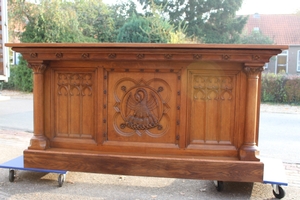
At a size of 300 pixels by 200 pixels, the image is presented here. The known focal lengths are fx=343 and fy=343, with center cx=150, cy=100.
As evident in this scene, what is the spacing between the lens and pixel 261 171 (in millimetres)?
3502

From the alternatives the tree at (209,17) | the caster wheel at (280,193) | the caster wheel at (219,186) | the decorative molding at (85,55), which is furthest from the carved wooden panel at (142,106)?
the tree at (209,17)

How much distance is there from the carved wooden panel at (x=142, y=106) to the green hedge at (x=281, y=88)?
12.9m

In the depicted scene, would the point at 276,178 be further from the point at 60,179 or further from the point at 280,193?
the point at 60,179

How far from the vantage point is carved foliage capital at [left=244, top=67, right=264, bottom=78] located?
11.4 feet

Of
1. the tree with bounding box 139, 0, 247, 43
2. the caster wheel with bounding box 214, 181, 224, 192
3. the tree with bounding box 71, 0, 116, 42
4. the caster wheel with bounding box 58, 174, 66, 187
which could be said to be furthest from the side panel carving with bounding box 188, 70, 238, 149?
the tree with bounding box 139, 0, 247, 43

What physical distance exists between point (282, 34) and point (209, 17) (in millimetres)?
9433

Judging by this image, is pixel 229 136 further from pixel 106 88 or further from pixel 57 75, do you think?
pixel 57 75

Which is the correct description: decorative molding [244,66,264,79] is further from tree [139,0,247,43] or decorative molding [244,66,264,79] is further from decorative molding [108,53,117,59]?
tree [139,0,247,43]

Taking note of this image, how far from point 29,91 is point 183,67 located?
1782 cm

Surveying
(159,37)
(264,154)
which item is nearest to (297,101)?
(159,37)

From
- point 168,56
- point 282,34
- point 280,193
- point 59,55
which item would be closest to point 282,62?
point 282,34

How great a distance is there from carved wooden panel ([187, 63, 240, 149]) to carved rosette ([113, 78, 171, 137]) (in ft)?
0.93

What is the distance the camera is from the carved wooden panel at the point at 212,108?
366cm

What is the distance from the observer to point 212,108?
371cm
